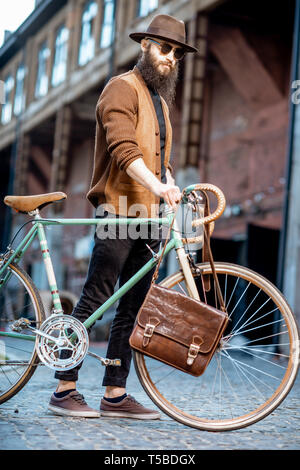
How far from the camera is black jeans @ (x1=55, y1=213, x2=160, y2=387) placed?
3922mm

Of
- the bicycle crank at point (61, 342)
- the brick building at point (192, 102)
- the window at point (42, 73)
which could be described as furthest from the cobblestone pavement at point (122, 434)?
the window at point (42, 73)

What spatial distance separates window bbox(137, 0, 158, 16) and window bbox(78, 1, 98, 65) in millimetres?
3336

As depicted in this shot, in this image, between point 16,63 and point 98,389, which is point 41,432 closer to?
point 98,389

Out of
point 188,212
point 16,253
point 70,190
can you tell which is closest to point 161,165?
point 188,212

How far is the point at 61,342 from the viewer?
12.4 ft

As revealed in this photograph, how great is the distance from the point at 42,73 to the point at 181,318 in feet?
82.1

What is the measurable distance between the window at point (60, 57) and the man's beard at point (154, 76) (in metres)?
21.1

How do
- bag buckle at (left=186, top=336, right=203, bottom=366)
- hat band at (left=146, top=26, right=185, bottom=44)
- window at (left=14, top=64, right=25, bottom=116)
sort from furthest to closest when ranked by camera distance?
window at (left=14, top=64, right=25, bottom=116)
hat band at (left=146, top=26, right=185, bottom=44)
bag buckle at (left=186, top=336, right=203, bottom=366)

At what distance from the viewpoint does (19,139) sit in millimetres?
28141

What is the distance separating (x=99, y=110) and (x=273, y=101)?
13.2 metres

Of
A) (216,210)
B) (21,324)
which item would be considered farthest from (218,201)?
(21,324)

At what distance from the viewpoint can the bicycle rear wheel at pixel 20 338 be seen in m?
3.88

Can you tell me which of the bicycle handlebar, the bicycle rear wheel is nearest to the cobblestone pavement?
the bicycle rear wheel

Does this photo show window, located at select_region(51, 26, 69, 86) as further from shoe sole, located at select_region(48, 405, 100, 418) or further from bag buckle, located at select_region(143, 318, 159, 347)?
bag buckle, located at select_region(143, 318, 159, 347)
